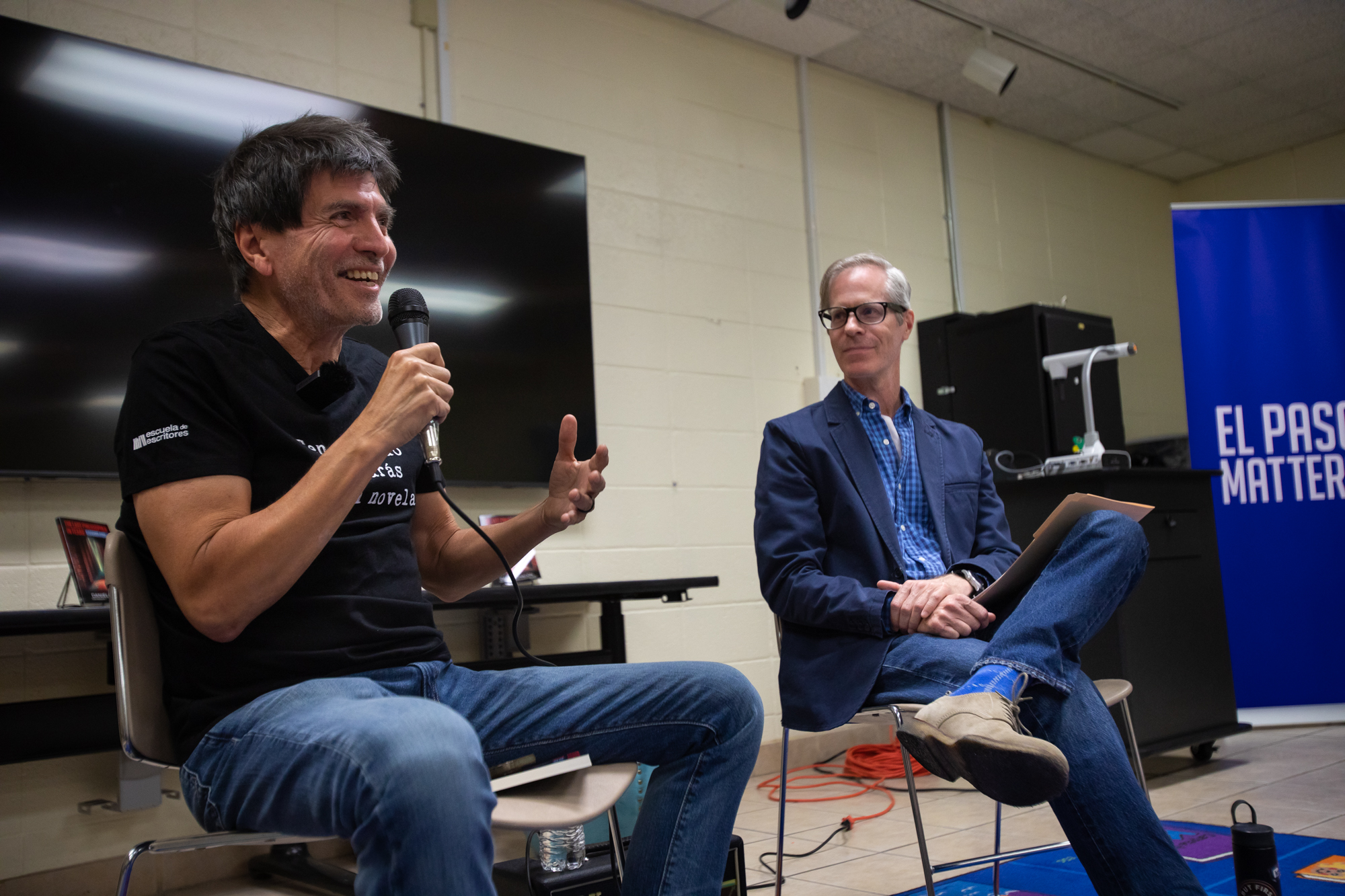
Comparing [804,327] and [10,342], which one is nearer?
[10,342]

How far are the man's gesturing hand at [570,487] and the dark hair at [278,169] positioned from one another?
47 centimetres

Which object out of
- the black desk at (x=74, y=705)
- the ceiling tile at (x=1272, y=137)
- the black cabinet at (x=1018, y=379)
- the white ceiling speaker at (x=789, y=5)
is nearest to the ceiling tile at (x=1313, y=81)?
the ceiling tile at (x=1272, y=137)

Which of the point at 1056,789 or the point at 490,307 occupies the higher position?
the point at 490,307

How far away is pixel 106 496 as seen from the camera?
2740mm

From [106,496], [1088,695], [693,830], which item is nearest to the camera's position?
[693,830]

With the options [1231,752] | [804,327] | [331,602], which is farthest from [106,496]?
[1231,752]

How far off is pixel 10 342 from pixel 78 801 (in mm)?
1158

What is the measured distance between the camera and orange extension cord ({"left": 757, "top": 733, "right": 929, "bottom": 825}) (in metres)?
3.53

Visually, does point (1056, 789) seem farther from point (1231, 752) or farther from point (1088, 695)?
point (1231, 752)

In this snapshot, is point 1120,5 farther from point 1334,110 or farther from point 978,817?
point 978,817

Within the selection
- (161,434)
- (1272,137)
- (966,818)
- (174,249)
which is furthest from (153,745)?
(1272,137)

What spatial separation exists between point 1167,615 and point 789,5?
104 inches

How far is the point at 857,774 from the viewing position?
12.6ft

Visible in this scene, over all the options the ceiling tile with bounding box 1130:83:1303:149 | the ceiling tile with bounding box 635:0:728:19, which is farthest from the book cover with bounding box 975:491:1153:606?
the ceiling tile with bounding box 1130:83:1303:149
